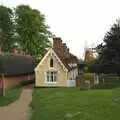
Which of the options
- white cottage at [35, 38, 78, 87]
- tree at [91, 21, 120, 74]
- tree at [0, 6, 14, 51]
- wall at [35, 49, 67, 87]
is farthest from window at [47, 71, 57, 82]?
tree at [0, 6, 14, 51]

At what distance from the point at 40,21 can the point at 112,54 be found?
32562mm

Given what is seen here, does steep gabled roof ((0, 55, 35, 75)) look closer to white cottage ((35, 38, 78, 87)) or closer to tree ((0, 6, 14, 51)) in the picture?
white cottage ((35, 38, 78, 87))

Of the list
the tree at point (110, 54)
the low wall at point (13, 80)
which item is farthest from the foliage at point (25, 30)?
the tree at point (110, 54)

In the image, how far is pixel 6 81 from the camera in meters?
58.9

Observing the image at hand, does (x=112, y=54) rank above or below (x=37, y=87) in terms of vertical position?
above

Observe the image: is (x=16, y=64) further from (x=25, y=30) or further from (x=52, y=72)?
(x=25, y=30)

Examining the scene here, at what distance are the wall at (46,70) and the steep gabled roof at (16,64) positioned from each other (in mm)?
4084

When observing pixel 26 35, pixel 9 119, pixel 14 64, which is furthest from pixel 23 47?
pixel 9 119

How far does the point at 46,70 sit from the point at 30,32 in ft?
93.9

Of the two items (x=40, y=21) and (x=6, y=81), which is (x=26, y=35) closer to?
(x=40, y=21)

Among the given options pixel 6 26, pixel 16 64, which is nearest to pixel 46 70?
pixel 16 64

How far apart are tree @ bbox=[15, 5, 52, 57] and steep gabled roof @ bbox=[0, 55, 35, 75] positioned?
1030 cm

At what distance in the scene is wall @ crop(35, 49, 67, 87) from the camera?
6162 centimetres

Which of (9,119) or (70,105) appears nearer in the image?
(9,119)
